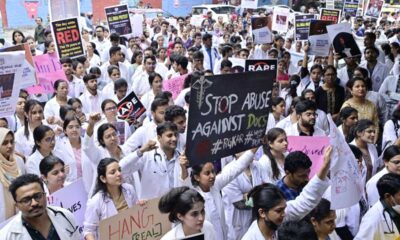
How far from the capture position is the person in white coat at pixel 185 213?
11.2 feet

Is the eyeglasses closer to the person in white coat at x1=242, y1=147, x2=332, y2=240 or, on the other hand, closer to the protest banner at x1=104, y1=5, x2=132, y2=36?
the person in white coat at x1=242, y1=147, x2=332, y2=240

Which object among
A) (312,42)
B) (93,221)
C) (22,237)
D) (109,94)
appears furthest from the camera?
(312,42)

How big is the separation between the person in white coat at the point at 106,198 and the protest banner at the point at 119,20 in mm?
8468

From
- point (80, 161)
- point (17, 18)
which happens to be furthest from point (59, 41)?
point (17, 18)

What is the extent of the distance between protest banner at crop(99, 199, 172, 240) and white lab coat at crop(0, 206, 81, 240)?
0.22 metres

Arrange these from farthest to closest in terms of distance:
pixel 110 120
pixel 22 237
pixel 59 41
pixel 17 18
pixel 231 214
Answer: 1. pixel 17 18
2. pixel 59 41
3. pixel 110 120
4. pixel 231 214
5. pixel 22 237

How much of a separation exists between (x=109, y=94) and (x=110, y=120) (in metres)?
1.85

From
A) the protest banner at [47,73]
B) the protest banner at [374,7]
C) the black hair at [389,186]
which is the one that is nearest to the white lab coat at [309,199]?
the black hair at [389,186]

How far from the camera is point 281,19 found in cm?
1341

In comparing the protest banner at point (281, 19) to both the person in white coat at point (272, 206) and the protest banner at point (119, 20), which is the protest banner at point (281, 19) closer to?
the protest banner at point (119, 20)

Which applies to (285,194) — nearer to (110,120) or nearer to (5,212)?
(5,212)

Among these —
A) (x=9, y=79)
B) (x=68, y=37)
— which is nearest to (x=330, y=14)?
(x=68, y=37)

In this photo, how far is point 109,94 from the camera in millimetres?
7895

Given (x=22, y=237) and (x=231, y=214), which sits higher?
(x=22, y=237)
